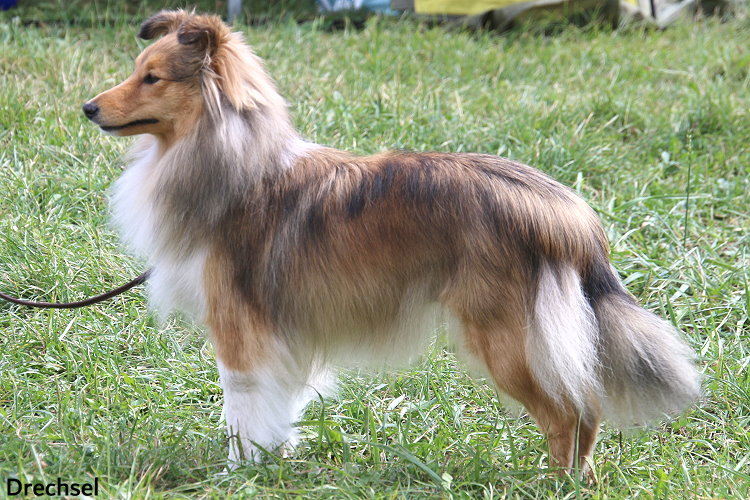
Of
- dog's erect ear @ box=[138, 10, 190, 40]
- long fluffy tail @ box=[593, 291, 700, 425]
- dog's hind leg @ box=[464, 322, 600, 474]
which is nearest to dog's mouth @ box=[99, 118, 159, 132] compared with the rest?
dog's erect ear @ box=[138, 10, 190, 40]

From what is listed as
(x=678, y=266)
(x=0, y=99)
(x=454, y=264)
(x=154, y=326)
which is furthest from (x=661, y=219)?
(x=0, y=99)

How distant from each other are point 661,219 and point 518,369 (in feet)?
8.02

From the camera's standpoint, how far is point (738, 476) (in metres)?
3.15

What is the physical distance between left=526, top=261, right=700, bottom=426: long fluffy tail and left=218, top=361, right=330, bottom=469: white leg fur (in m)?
0.96

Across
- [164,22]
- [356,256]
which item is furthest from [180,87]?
[356,256]

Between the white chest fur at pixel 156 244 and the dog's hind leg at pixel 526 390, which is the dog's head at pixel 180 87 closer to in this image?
the white chest fur at pixel 156 244

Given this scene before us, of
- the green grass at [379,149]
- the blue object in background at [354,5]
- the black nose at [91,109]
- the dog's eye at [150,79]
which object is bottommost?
the green grass at [379,149]

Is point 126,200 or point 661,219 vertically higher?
point 126,200

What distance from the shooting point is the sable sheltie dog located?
2918mm

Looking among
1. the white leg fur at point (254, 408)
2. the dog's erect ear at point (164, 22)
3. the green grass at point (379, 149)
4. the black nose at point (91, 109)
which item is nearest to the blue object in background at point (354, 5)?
the green grass at point (379, 149)

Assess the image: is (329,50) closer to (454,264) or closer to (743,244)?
(743,244)

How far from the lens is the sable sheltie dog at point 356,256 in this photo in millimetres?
2918

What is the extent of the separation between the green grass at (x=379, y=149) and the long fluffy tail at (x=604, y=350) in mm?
319

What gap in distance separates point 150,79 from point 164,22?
0.36 m
